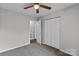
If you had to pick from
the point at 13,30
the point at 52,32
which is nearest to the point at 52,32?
the point at 52,32

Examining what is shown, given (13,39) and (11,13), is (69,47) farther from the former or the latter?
(11,13)

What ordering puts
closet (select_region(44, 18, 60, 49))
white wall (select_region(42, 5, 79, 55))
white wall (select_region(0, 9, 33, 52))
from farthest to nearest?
closet (select_region(44, 18, 60, 49)) → white wall (select_region(0, 9, 33, 52)) → white wall (select_region(42, 5, 79, 55))

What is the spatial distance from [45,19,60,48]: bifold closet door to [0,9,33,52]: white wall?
4.33 ft

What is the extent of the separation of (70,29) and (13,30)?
2719mm

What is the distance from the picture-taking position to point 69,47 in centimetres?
288

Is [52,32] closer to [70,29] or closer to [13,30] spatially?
[70,29]

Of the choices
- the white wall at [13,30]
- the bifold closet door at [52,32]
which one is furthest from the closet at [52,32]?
the white wall at [13,30]

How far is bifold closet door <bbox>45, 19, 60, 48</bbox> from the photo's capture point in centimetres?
359

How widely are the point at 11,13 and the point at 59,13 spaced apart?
240 cm

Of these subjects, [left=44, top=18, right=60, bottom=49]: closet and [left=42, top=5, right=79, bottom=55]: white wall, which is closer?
[left=42, top=5, right=79, bottom=55]: white wall

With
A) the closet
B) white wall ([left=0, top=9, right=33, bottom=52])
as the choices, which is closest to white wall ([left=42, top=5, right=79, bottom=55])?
the closet

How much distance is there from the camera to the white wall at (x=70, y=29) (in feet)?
8.46

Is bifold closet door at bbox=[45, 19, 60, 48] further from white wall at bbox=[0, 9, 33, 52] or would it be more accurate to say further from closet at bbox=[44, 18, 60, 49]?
white wall at bbox=[0, 9, 33, 52]

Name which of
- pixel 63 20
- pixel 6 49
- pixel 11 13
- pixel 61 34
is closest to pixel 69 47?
pixel 61 34
